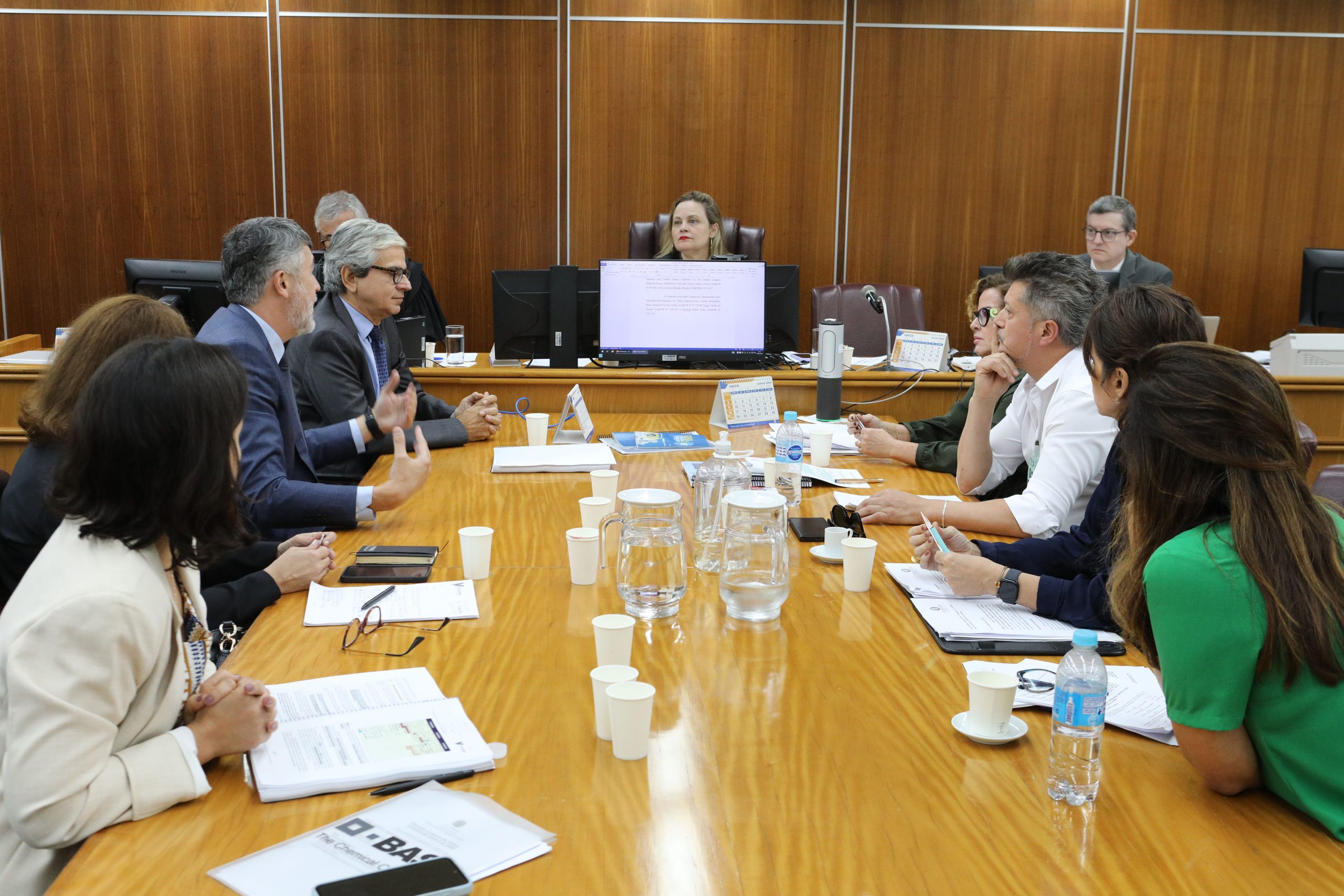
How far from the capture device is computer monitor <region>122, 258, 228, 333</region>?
13.7 feet

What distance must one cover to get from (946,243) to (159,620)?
20.0 ft

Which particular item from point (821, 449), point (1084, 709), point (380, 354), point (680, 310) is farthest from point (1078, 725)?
point (680, 310)

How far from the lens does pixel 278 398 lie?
2621 millimetres

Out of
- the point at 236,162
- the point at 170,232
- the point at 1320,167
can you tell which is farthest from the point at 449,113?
the point at 1320,167

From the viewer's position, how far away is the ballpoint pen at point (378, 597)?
1950 millimetres

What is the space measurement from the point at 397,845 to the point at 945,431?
2680 mm

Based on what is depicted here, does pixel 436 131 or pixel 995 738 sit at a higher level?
pixel 436 131

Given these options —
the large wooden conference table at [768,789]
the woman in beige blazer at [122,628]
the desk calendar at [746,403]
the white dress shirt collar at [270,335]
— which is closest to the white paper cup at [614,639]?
the large wooden conference table at [768,789]

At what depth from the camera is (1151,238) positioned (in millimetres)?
6770

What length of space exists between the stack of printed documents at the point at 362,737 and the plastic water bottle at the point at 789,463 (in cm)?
125

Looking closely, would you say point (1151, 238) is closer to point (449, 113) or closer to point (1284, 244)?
point (1284, 244)

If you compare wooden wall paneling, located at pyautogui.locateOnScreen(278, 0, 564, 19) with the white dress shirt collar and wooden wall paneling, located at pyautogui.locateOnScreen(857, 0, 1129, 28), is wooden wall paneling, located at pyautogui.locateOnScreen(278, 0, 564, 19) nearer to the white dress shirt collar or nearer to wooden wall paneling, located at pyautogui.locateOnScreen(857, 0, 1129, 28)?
wooden wall paneling, located at pyautogui.locateOnScreen(857, 0, 1129, 28)

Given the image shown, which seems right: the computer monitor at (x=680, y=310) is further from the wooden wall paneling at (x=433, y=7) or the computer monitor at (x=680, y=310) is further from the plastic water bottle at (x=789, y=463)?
the wooden wall paneling at (x=433, y=7)

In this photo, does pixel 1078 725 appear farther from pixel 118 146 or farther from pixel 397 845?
pixel 118 146
